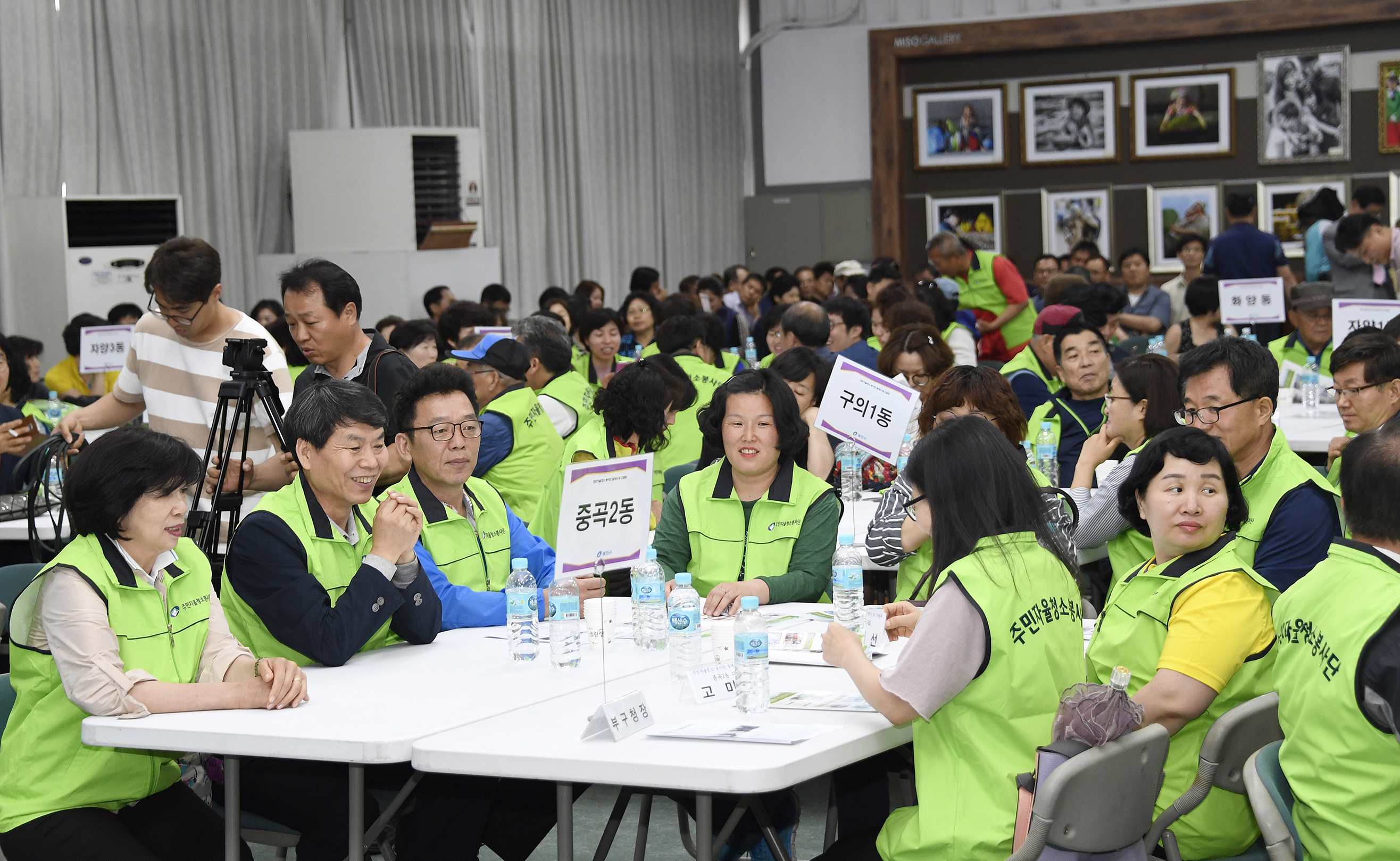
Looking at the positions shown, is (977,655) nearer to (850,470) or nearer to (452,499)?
(452,499)

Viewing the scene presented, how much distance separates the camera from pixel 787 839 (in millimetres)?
3529

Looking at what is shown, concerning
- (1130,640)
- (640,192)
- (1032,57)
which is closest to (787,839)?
(1130,640)

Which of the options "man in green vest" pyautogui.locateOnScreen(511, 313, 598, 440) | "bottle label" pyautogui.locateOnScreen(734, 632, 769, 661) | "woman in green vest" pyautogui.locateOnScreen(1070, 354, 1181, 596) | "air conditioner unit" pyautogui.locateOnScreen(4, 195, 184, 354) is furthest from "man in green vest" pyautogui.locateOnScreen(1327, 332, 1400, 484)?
"air conditioner unit" pyautogui.locateOnScreen(4, 195, 184, 354)

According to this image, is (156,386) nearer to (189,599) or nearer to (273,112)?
(189,599)

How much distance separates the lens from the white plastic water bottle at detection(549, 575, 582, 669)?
3.11 m

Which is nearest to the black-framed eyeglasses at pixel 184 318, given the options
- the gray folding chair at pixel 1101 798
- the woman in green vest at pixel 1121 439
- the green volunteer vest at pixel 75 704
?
the green volunteer vest at pixel 75 704

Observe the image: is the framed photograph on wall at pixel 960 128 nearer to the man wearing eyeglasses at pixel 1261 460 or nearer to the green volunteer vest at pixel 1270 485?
the man wearing eyeglasses at pixel 1261 460

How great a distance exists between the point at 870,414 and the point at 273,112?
24.2ft

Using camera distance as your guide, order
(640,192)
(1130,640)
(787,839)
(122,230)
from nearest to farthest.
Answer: (1130,640)
(787,839)
(122,230)
(640,192)

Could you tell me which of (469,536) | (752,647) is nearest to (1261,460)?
(752,647)

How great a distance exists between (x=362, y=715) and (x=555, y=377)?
345cm

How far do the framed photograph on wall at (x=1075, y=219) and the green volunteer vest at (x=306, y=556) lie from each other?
37.2 feet

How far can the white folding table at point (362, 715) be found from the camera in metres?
2.59

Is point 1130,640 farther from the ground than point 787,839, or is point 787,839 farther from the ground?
point 1130,640
